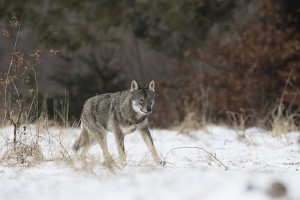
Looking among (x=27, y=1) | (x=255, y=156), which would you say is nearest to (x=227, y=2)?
(x=27, y=1)

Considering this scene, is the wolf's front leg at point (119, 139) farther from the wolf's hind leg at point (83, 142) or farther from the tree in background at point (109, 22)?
the tree in background at point (109, 22)

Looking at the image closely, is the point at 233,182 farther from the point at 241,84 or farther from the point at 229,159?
the point at 241,84

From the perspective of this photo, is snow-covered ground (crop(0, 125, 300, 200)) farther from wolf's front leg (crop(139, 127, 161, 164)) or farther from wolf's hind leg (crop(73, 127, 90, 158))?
wolf's hind leg (crop(73, 127, 90, 158))

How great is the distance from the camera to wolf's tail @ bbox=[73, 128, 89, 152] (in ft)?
26.1

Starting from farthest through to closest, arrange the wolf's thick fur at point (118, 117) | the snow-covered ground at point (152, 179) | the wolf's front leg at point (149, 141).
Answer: the wolf's thick fur at point (118, 117) → the wolf's front leg at point (149, 141) → the snow-covered ground at point (152, 179)

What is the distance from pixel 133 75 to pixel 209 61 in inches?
191

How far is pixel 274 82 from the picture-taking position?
55.4ft

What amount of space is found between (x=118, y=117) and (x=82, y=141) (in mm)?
583

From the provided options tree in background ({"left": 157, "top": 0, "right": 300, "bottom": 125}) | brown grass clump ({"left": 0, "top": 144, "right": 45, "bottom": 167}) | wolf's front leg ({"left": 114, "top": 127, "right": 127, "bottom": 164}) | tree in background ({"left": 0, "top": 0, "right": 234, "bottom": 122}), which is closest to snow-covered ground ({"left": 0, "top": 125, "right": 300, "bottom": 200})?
brown grass clump ({"left": 0, "top": 144, "right": 45, "bottom": 167})

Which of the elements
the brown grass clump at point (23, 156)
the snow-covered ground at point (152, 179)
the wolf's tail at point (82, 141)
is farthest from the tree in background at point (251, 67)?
the brown grass clump at point (23, 156)

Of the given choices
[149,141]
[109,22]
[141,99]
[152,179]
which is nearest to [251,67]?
[109,22]

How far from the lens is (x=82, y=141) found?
8219mm

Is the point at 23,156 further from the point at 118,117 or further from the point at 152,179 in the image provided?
the point at 152,179

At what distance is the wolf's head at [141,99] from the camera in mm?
8156
